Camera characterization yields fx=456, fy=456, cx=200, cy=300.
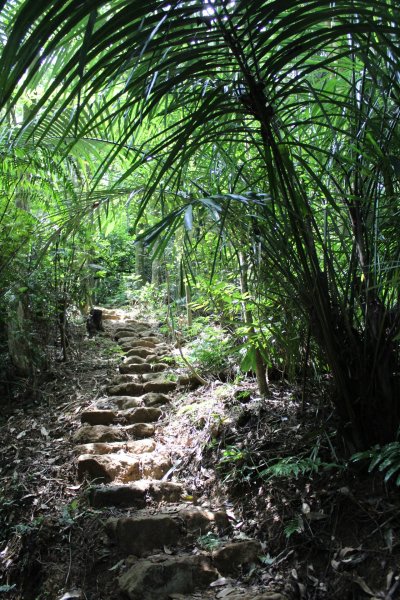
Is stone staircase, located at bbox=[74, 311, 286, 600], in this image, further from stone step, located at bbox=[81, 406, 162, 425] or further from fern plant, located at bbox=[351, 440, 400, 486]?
fern plant, located at bbox=[351, 440, 400, 486]

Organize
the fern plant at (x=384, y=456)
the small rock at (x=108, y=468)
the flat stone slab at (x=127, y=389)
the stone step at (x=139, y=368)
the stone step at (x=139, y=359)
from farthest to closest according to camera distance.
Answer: the stone step at (x=139, y=359)
the stone step at (x=139, y=368)
the flat stone slab at (x=127, y=389)
the small rock at (x=108, y=468)
the fern plant at (x=384, y=456)

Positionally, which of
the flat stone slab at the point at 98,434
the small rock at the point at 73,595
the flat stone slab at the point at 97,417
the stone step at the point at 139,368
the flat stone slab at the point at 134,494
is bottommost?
the small rock at the point at 73,595

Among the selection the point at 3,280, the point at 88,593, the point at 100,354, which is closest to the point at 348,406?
the point at 88,593

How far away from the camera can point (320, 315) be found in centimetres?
177

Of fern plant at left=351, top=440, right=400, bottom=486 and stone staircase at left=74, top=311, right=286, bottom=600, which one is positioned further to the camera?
stone staircase at left=74, top=311, right=286, bottom=600

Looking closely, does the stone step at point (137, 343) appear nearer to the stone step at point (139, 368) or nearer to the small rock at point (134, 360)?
the small rock at point (134, 360)

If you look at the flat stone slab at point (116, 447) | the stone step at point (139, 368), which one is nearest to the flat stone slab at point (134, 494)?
the flat stone slab at point (116, 447)

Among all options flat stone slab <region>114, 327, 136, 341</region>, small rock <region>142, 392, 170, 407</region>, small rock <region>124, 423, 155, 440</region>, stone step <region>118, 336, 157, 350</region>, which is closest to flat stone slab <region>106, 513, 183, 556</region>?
small rock <region>124, 423, 155, 440</region>

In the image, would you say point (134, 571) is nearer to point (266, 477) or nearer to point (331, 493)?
point (266, 477)

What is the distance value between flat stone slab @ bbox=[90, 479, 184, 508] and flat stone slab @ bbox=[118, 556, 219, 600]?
22.8 inches

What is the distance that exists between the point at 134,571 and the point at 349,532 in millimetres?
911

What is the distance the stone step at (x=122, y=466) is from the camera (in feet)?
9.19

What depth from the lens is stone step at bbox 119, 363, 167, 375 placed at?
191 inches

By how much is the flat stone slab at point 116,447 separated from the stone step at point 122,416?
1.34 ft
